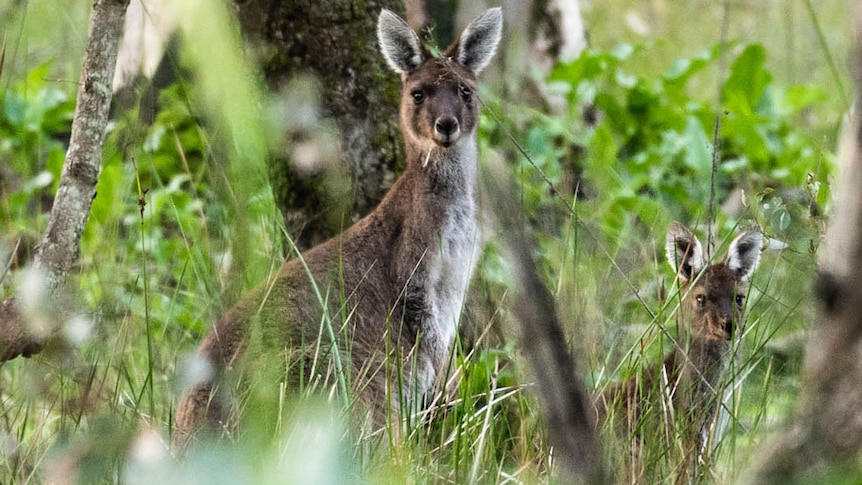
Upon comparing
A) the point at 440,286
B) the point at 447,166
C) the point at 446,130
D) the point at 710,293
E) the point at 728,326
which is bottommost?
the point at 728,326

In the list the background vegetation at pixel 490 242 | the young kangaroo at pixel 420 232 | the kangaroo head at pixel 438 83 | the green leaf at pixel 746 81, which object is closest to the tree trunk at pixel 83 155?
the background vegetation at pixel 490 242

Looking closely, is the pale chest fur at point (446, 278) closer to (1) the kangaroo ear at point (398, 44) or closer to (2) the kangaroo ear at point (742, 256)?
(1) the kangaroo ear at point (398, 44)

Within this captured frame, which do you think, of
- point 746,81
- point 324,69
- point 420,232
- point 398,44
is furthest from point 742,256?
point 746,81

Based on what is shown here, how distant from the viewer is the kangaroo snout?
15.0 feet

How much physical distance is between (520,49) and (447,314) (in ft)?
8.54

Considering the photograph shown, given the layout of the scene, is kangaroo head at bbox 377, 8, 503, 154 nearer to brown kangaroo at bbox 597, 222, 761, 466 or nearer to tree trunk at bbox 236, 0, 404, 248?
tree trunk at bbox 236, 0, 404, 248

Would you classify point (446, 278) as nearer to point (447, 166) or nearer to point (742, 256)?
point (447, 166)

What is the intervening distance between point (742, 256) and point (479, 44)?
1362 millimetres

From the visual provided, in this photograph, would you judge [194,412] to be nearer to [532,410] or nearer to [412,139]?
[532,410]

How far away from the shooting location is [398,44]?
4547 millimetres

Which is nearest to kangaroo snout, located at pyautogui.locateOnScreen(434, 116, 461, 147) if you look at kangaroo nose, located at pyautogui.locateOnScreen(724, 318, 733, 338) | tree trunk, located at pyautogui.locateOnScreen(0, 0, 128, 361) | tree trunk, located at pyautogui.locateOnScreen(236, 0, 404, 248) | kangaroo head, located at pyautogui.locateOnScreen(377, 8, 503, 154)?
kangaroo head, located at pyautogui.locateOnScreen(377, 8, 503, 154)

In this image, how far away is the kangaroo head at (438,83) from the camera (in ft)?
15.0

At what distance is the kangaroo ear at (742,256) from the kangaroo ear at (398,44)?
149cm

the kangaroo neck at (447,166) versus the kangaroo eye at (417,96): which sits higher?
the kangaroo eye at (417,96)
